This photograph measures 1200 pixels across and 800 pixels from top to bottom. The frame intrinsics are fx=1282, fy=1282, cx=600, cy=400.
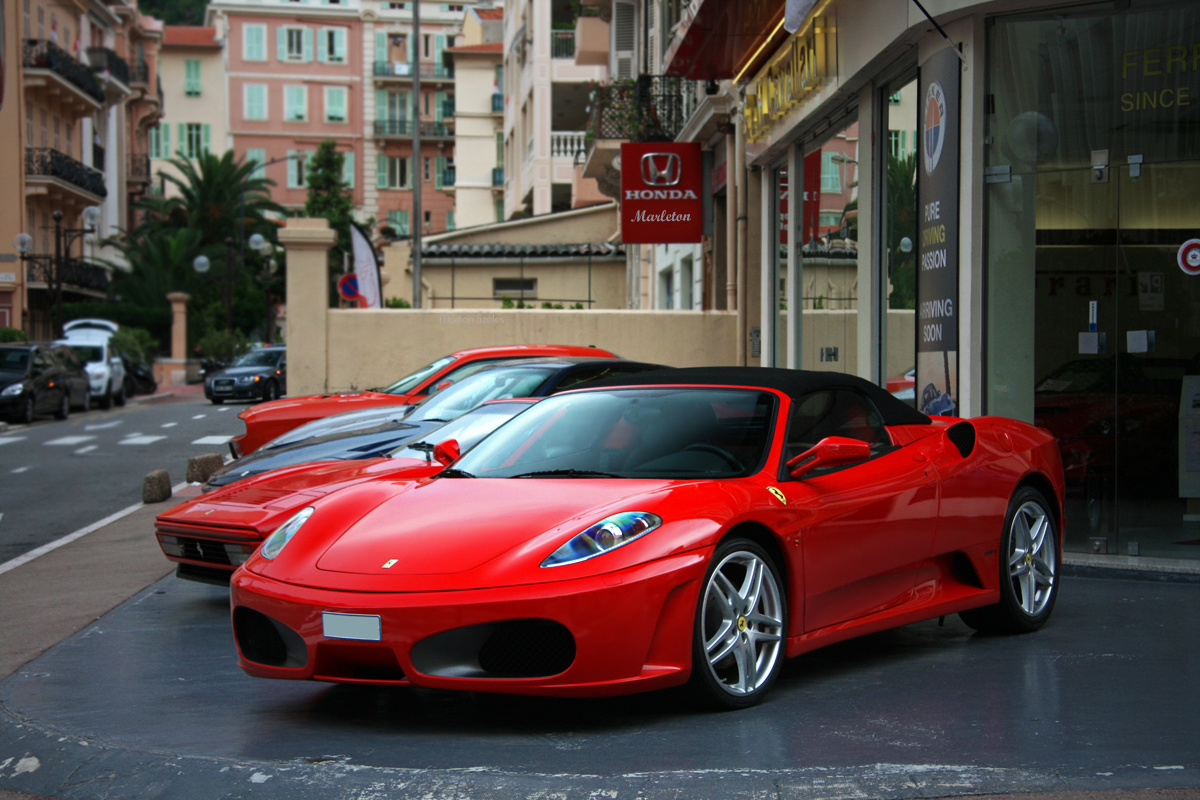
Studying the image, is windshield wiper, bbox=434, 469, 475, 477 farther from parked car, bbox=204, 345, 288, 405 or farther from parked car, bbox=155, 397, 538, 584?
parked car, bbox=204, 345, 288, 405

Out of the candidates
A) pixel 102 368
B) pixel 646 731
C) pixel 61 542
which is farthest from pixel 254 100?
pixel 646 731

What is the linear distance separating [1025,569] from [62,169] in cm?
5057

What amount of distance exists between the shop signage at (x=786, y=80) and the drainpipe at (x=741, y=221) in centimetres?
152

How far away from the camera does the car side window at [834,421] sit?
5312mm

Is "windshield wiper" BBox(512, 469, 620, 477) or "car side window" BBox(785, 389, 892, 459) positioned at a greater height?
"car side window" BBox(785, 389, 892, 459)

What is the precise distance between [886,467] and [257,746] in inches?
111

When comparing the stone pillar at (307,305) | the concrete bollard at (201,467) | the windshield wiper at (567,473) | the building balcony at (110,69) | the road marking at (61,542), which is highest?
the building balcony at (110,69)

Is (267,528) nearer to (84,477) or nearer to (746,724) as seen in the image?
(746,724)

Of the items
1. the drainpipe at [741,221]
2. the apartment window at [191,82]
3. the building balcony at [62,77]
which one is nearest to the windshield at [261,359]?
the drainpipe at [741,221]

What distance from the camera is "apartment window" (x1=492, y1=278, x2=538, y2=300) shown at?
3269 cm

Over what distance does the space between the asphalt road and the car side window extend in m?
6.91

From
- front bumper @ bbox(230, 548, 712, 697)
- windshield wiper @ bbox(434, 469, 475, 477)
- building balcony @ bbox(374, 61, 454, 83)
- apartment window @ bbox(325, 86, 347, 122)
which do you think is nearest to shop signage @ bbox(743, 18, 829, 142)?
windshield wiper @ bbox(434, 469, 475, 477)

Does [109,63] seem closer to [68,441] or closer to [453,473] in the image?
[68,441]

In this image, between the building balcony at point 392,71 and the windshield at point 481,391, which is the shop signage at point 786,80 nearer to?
the windshield at point 481,391
